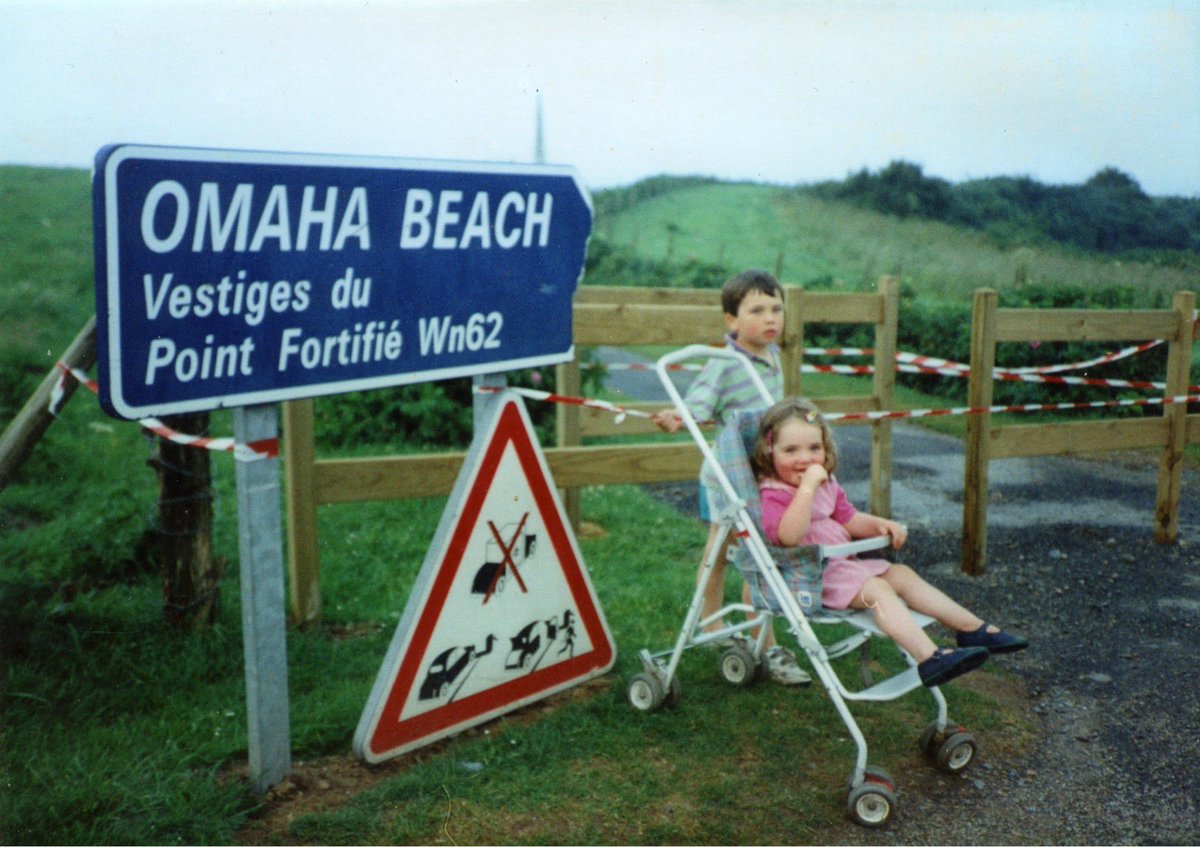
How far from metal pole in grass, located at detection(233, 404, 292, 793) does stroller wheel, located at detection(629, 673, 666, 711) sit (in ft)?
4.42

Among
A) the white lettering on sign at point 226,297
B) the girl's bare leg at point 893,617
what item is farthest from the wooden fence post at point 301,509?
the girl's bare leg at point 893,617

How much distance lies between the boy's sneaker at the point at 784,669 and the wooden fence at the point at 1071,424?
2.13m

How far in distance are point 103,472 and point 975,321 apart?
642cm

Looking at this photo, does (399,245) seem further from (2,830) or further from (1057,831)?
(1057,831)

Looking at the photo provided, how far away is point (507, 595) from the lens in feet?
12.6

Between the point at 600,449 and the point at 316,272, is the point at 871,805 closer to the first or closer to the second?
the point at 600,449

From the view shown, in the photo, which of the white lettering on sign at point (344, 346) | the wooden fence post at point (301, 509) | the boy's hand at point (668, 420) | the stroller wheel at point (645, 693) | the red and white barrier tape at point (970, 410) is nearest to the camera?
the white lettering on sign at point (344, 346)

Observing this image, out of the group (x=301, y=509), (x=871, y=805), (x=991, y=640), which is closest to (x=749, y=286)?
(x=991, y=640)

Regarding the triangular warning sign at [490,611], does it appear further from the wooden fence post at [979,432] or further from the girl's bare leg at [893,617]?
the wooden fence post at [979,432]

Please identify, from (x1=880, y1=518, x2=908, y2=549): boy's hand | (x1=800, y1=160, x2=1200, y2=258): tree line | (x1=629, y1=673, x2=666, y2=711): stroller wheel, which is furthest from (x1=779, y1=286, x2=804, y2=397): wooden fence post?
(x1=629, y1=673, x2=666, y2=711): stroller wheel

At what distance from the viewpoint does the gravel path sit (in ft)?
10.9

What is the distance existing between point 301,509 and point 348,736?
49.3 inches

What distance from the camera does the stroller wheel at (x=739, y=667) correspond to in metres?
4.29

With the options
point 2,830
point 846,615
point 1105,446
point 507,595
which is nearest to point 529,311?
point 507,595
